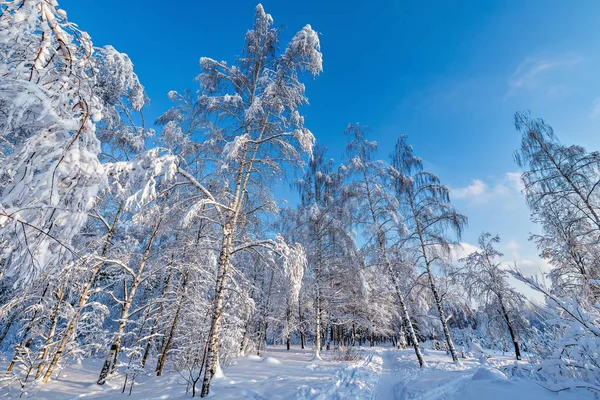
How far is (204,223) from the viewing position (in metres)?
8.99

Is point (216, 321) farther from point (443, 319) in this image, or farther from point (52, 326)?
point (443, 319)

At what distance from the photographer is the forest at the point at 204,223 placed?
1812 mm

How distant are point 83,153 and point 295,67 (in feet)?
19.8

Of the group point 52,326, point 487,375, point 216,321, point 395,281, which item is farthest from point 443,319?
point 52,326

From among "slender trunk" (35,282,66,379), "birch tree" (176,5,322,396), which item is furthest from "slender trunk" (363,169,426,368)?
"slender trunk" (35,282,66,379)

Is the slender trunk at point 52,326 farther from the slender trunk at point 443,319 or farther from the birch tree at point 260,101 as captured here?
the slender trunk at point 443,319

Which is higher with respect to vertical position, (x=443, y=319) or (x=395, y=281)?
(x=395, y=281)

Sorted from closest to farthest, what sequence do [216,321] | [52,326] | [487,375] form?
[487,375], [216,321], [52,326]

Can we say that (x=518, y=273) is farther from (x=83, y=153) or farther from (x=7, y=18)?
(x=7, y=18)

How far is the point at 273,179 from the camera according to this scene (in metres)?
6.79

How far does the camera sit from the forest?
5.94 feet

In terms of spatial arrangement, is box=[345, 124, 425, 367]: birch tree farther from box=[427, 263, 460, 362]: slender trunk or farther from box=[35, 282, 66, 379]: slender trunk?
box=[35, 282, 66, 379]: slender trunk

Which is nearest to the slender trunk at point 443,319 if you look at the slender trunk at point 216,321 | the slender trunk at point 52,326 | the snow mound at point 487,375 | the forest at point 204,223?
the forest at point 204,223

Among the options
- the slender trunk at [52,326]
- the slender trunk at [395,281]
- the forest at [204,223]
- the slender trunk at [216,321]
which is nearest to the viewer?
the forest at [204,223]
